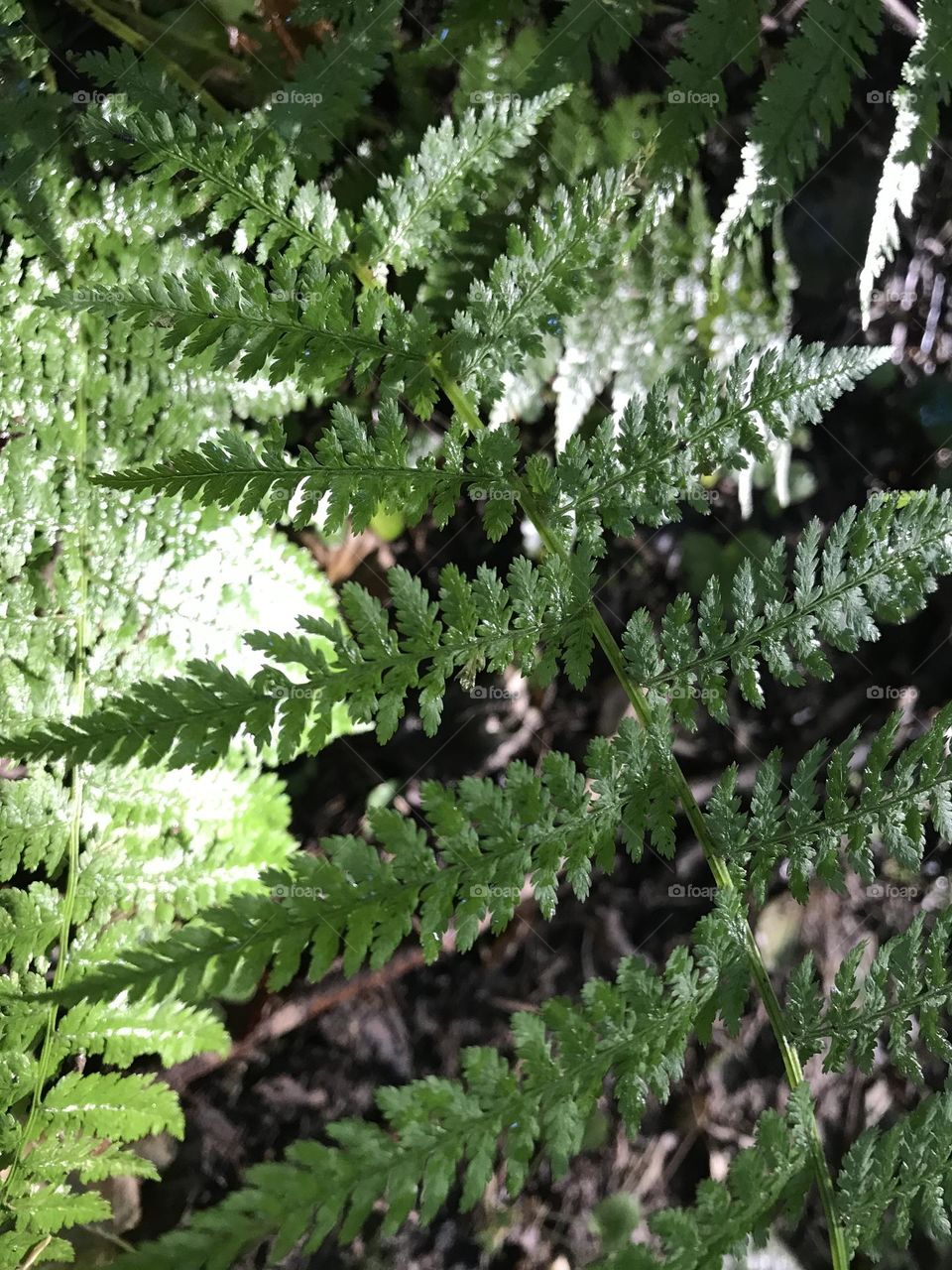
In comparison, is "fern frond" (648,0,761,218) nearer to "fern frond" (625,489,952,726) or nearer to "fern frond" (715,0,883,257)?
"fern frond" (715,0,883,257)

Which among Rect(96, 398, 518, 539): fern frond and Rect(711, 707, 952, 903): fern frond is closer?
Rect(96, 398, 518, 539): fern frond

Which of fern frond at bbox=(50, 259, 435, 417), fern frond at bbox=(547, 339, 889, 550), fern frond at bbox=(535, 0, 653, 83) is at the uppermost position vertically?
fern frond at bbox=(535, 0, 653, 83)

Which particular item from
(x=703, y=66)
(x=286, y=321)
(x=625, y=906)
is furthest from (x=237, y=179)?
(x=625, y=906)

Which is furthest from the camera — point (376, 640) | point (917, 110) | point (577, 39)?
point (917, 110)

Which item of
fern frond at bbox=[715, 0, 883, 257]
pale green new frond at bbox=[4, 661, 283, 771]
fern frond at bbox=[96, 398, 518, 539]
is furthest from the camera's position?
fern frond at bbox=[715, 0, 883, 257]

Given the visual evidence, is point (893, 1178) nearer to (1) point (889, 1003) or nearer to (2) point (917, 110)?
(1) point (889, 1003)

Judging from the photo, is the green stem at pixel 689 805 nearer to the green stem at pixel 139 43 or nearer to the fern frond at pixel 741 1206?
the fern frond at pixel 741 1206

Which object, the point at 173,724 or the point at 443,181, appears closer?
the point at 173,724

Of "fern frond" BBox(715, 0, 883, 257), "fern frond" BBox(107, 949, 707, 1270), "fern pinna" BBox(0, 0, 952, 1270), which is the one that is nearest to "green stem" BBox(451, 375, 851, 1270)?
"fern pinna" BBox(0, 0, 952, 1270)
